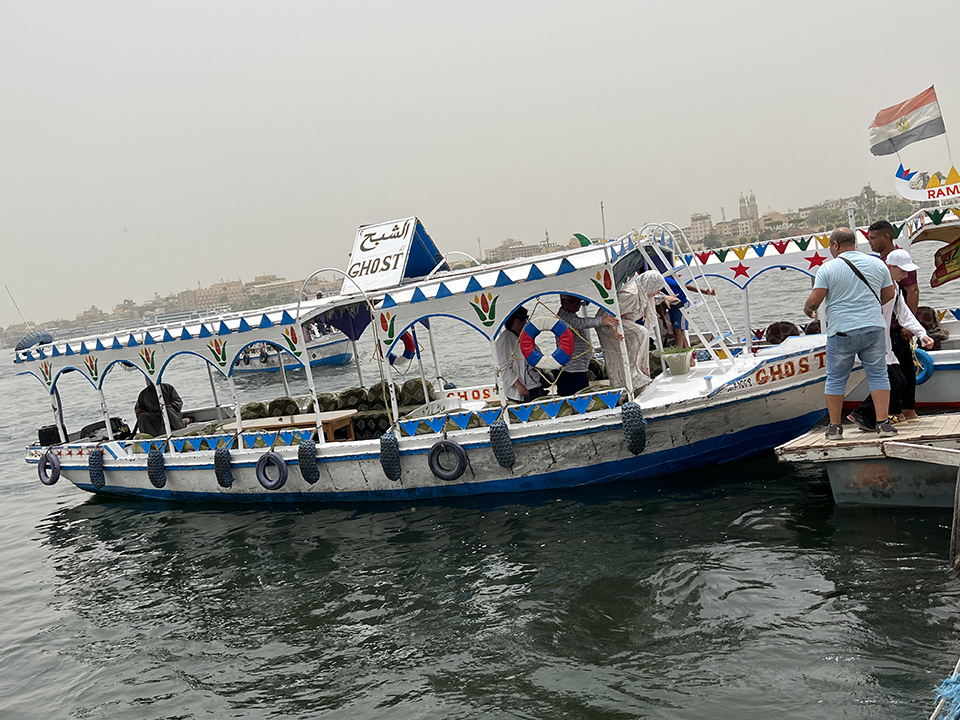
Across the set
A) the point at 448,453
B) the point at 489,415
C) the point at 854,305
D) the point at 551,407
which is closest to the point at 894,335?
the point at 854,305

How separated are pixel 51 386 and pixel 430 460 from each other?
9382 millimetres

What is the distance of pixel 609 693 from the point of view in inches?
242

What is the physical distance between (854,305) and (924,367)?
305cm

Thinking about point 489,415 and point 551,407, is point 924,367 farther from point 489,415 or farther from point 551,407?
point 489,415

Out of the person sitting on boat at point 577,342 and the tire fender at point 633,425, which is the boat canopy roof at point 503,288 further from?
the tire fender at point 633,425

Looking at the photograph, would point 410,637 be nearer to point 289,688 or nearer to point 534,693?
point 289,688

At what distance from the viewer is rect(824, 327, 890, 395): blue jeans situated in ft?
24.7

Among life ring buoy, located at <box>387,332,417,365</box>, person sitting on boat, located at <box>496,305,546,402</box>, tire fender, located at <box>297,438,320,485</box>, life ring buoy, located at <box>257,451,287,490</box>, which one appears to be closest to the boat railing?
person sitting on boat, located at <box>496,305,546,402</box>

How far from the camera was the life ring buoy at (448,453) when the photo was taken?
36.1 feet

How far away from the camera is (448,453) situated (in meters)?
11.1

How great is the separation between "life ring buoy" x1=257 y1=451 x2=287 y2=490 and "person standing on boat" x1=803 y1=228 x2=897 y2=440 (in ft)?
27.1

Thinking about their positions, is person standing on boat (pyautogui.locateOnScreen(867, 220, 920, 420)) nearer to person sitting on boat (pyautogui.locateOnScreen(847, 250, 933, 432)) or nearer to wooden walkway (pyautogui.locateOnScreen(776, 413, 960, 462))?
person sitting on boat (pyautogui.locateOnScreen(847, 250, 933, 432))

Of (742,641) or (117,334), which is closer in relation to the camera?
(742,641)

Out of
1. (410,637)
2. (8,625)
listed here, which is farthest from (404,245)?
(8,625)
